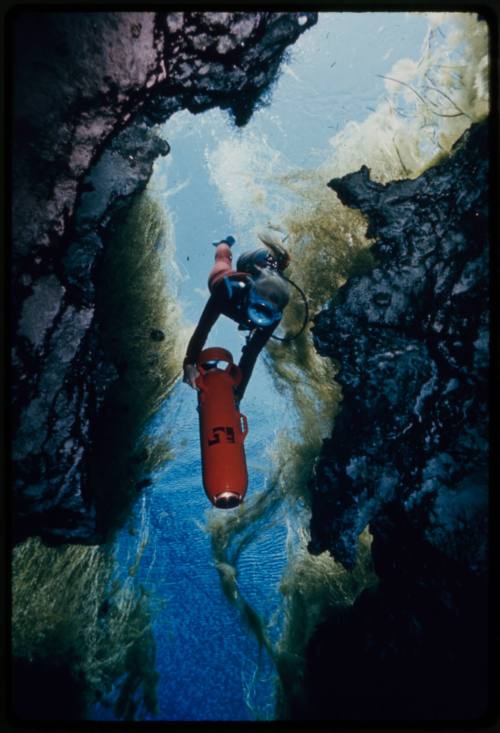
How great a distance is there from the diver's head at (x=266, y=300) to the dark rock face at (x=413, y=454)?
0.98 meters

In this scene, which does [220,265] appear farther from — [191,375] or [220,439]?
[220,439]

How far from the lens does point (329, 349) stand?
4.28 metres

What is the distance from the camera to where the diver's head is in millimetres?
3309

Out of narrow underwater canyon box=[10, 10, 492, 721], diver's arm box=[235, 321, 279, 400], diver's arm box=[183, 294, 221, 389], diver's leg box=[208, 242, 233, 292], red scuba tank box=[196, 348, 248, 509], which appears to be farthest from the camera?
diver's leg box=[208, 242, 233, 292]

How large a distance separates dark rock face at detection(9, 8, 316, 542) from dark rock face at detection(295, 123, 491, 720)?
1.88m

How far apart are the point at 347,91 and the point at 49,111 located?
3.49m

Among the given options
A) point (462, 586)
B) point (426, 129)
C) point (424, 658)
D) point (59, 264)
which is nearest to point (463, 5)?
point (426, 129)

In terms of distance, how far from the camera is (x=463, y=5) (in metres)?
2.30

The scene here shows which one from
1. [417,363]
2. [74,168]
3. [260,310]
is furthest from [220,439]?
[74,168]

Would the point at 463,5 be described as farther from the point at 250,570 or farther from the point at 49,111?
the point at 250,570

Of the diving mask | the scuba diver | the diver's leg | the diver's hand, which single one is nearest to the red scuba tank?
the diver's hand

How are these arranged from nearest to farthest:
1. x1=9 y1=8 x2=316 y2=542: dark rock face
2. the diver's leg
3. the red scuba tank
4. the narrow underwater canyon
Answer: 1. x1=9 y1=8 x2=316 y2=542: dark rock face
2. the narrow underwater canyon
3. the red scuba tank
4. the diver's leg

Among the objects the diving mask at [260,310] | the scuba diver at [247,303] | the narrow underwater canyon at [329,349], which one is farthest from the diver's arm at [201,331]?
the narrow underwater canyon at [329,349]

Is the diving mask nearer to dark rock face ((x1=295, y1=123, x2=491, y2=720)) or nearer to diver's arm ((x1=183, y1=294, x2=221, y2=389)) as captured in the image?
diver's arm ((x1=183, y1=294, x2=221, y2=389))
